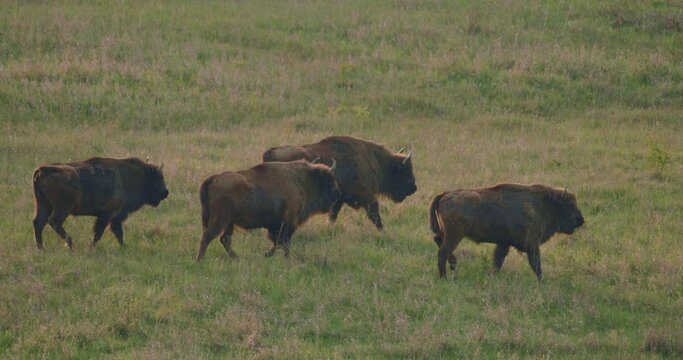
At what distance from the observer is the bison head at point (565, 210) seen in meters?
12.7

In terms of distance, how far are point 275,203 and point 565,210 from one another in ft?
10.9

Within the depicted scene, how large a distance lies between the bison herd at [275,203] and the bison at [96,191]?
0.04 feet

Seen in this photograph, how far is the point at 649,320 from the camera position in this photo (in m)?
11.0

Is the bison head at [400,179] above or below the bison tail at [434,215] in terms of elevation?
below

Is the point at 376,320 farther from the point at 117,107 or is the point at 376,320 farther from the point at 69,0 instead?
the point at 69,0

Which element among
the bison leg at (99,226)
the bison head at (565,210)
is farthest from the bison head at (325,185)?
the bison head at (565,210)

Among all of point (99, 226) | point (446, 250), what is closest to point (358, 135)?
point (99, 226)

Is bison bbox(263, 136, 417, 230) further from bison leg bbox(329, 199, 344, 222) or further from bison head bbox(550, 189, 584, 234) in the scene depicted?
bison head bbox(550, 189, 584, 234)

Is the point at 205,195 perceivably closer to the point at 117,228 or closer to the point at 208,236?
the point at 208,236

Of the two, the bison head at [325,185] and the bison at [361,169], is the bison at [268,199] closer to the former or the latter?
the bison head at [325,185]

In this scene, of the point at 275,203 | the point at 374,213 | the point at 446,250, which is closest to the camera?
the point at 446,250

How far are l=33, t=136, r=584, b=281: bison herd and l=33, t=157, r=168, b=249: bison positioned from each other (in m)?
0.01

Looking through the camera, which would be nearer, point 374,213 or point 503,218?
point 503,218

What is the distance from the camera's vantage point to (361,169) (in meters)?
14.8
